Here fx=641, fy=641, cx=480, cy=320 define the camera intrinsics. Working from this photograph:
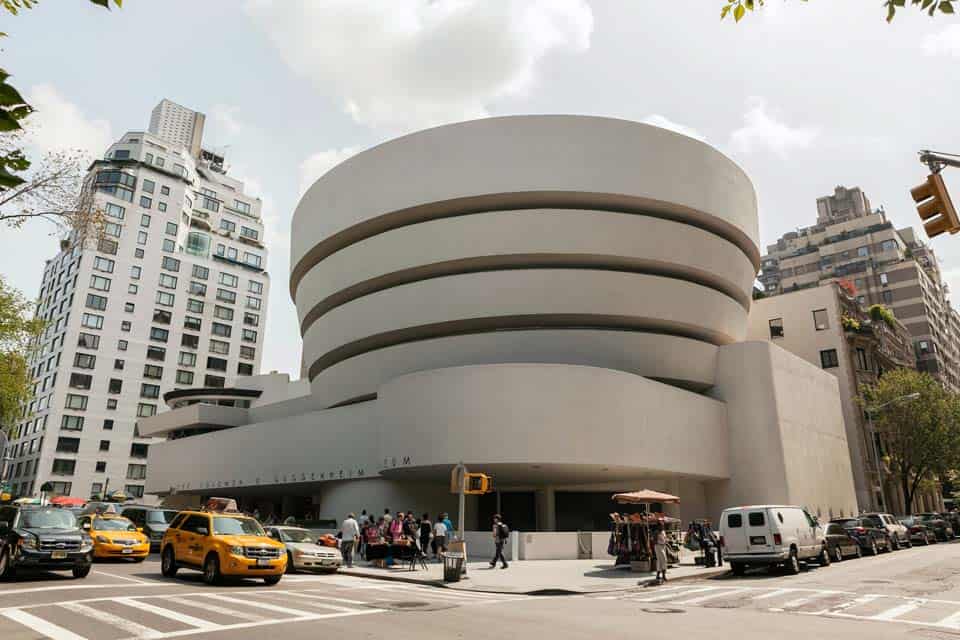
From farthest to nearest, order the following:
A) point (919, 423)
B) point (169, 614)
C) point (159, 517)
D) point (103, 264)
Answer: point (103, 264)
point (919, 423)
point (159, 517)
point (169, 614)

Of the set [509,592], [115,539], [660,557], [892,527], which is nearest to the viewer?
[509,592]

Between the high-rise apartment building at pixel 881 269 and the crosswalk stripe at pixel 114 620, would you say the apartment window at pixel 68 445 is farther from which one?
the high-rise apartment building at pixel 881 269

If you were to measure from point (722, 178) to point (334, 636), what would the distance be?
3611 cm

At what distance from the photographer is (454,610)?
39.4 feet

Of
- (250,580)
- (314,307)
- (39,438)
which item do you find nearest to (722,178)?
(314,307)

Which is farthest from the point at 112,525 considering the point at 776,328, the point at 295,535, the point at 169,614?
the point at 776,328

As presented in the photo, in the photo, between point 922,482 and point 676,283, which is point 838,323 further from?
point 676,283

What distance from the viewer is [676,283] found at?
3641cm

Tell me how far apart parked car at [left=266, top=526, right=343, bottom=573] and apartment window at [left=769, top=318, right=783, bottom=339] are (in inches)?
1748

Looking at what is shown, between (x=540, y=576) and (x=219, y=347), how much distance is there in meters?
76.6

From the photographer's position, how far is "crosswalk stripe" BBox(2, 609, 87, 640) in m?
8.69

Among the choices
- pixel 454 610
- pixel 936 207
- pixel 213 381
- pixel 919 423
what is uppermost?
pixel 213 381

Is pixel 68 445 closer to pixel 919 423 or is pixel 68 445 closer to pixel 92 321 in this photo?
pixel 92 321

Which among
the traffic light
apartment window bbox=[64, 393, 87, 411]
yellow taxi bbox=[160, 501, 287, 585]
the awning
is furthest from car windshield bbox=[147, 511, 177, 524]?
apartment window bbox=[64, 393, 87, 411]
